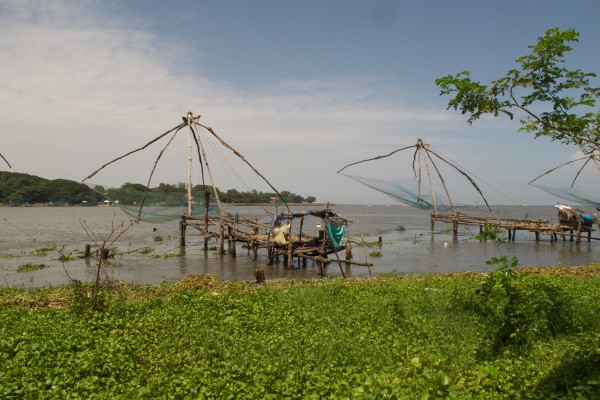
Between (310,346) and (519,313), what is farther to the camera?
(310,346)

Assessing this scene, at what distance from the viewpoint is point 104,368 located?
539 cm

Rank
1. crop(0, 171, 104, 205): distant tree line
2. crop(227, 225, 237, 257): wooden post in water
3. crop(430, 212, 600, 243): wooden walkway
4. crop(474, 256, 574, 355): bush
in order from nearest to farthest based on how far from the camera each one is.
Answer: crop(474, 256, 574, 355): bush < crop(227, 225, 237, 257): wooden post in water < crop(430, 212, 600, 243): wooden walkway < crop(0, 171, 104, 205): distant tree line

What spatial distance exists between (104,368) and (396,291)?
6231 millimetres

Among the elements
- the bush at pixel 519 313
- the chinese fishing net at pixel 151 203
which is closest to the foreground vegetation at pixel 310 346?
the bush at pixel 519 313

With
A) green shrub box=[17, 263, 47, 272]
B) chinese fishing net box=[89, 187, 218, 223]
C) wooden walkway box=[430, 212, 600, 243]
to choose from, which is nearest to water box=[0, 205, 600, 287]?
green shrub box=[17, 263, 47, 272]

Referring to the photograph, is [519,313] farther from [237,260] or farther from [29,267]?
[29,267]

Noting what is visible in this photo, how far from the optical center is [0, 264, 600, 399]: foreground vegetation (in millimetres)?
4664

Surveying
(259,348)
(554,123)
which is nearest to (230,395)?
(259,348)

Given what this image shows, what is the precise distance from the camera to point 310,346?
20.2 feet

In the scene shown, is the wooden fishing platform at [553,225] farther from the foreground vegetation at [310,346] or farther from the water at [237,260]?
the foreground vegetation at [310,346]

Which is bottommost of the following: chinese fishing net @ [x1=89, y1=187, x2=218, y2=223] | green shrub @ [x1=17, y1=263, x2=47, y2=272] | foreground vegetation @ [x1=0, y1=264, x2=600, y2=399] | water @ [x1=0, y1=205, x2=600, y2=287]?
water @ [x1=0, y1=205, x2=600, y2=287]

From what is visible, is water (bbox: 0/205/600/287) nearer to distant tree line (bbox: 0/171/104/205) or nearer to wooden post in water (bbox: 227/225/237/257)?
wooden post in water (bbox: 227/225/237/257)

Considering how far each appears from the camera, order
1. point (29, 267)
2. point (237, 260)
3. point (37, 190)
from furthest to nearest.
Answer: point (37, 190)
point (237, 260)
point (29, 267)

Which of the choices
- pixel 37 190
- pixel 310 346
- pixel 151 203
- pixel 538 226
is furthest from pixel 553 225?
pixel 37 190
